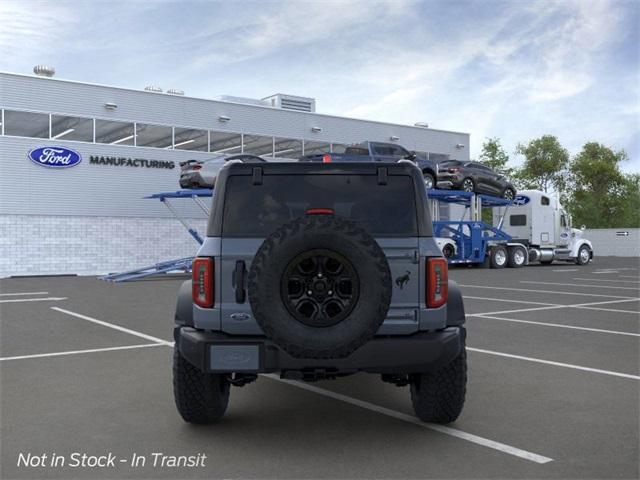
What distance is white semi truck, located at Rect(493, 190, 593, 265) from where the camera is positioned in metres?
30.9

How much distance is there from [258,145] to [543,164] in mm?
48220

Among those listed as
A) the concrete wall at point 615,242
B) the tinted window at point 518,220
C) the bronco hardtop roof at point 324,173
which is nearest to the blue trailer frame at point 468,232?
the tinted window at point 518,220

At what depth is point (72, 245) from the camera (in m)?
27.2

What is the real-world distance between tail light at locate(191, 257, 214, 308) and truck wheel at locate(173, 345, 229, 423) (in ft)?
1.64

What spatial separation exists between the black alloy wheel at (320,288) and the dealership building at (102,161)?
24.5 m

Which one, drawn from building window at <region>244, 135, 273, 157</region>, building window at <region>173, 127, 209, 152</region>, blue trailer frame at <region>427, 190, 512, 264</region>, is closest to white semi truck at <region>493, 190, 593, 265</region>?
blue trailer frame at <region>427, 190, 512, 264</region>

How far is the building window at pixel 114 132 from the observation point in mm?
27969

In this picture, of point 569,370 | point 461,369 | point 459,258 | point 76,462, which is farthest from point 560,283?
point 76,462

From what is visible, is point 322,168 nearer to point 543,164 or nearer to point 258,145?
point 258,145

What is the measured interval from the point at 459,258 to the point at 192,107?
13693 mm

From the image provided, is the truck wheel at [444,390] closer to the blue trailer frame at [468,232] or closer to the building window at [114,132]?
the blue trailer frame at [468,232]

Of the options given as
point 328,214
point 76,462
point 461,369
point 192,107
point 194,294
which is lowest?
point 76,462

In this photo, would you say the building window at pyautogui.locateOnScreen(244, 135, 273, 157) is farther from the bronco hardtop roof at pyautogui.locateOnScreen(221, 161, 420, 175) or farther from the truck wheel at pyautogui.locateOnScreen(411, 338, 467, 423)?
the truck wheel at pyautogui.locateOnScreen(411, 338, 467, 423)

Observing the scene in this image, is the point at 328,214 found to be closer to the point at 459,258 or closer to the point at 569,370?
the point at 569,370
